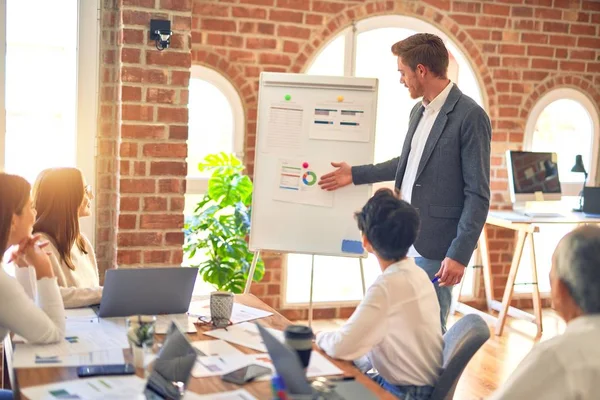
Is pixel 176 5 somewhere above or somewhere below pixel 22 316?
above

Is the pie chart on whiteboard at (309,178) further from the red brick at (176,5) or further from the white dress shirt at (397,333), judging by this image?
the white dress shirt at (397,333)

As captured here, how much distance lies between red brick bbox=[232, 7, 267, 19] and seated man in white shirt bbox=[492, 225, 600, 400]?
3.76 meters

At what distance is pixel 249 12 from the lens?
5.07 metres

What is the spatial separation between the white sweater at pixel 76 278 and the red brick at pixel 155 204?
0.77 metres

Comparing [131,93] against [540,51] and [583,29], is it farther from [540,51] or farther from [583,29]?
[583,29]

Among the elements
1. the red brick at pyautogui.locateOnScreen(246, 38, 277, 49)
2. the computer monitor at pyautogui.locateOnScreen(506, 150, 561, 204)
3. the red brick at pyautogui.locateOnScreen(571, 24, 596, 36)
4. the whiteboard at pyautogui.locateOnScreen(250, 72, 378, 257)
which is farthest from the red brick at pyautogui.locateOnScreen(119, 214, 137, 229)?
the red brick at pyautogui.locateOnScreen(571, 24, 596, 36)

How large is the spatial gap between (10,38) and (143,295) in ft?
6.86

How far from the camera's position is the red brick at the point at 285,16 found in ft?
16.8

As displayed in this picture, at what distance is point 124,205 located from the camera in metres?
3.72

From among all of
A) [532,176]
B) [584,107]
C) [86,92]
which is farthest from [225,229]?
[584,107]

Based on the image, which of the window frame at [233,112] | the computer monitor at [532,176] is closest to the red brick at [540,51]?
the computer monitor at [532,176]

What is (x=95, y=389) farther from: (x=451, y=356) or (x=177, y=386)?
(x=451, y=356)

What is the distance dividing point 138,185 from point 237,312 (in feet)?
4.21

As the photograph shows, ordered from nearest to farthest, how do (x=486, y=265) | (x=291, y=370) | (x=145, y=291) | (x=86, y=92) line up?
(x=291, y=370) → (x=145, y=291) → (x=86, y=92) → (x=486, y=265)
